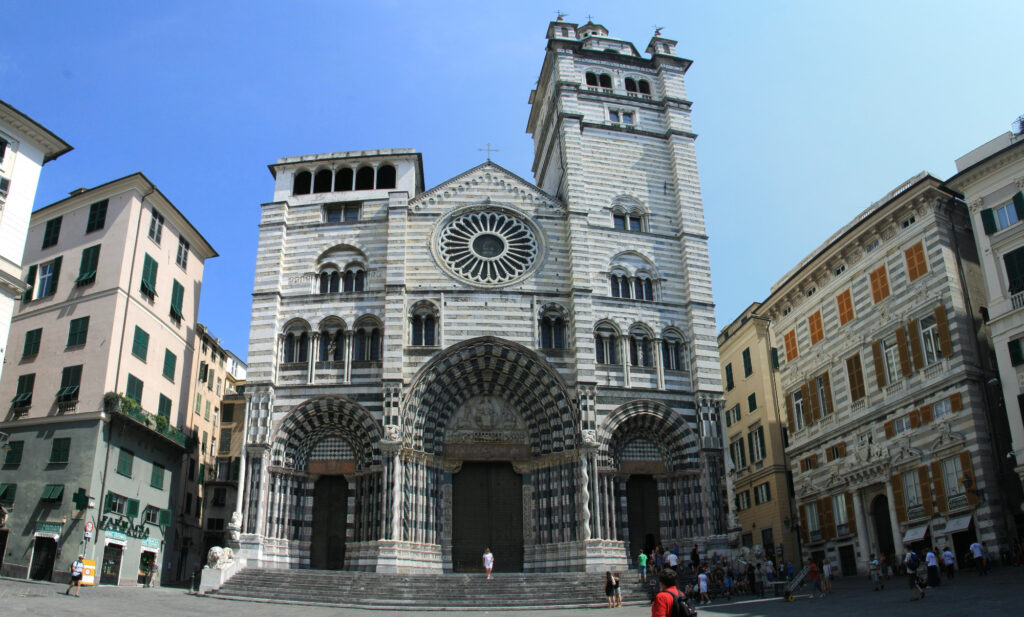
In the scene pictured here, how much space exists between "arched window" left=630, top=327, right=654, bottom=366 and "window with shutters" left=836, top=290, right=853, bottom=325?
754 cm

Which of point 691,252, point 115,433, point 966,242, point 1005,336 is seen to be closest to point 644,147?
point 691,252

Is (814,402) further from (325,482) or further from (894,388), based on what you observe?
(325,482)

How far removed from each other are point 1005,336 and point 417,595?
742 inches

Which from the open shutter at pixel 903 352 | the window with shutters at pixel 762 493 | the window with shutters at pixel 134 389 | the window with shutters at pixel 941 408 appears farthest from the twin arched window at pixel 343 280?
the window with shutters at pixel 762 493

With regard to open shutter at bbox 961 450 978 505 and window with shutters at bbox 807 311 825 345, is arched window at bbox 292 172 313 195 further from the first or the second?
open shutter at bbox 961 450 978 505

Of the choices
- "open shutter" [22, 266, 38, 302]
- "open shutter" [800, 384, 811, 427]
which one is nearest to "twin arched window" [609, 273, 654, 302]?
"open shutter" [800, 384, 811, 427]

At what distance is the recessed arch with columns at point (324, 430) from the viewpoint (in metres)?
28.9

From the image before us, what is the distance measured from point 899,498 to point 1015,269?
8.28 meters

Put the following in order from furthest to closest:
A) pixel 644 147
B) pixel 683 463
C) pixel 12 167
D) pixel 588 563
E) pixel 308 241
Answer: pixel 644 147, pixel 308 241, pixel 683 463, pixel 588 563, pixel 12 167

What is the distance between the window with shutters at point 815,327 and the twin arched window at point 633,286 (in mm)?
7061

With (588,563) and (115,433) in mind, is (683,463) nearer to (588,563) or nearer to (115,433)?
(588,563)

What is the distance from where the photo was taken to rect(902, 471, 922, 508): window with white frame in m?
27.7

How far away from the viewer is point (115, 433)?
1064 inches

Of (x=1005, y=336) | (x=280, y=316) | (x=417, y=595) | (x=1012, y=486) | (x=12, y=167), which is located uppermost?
(x=12, y=167)
